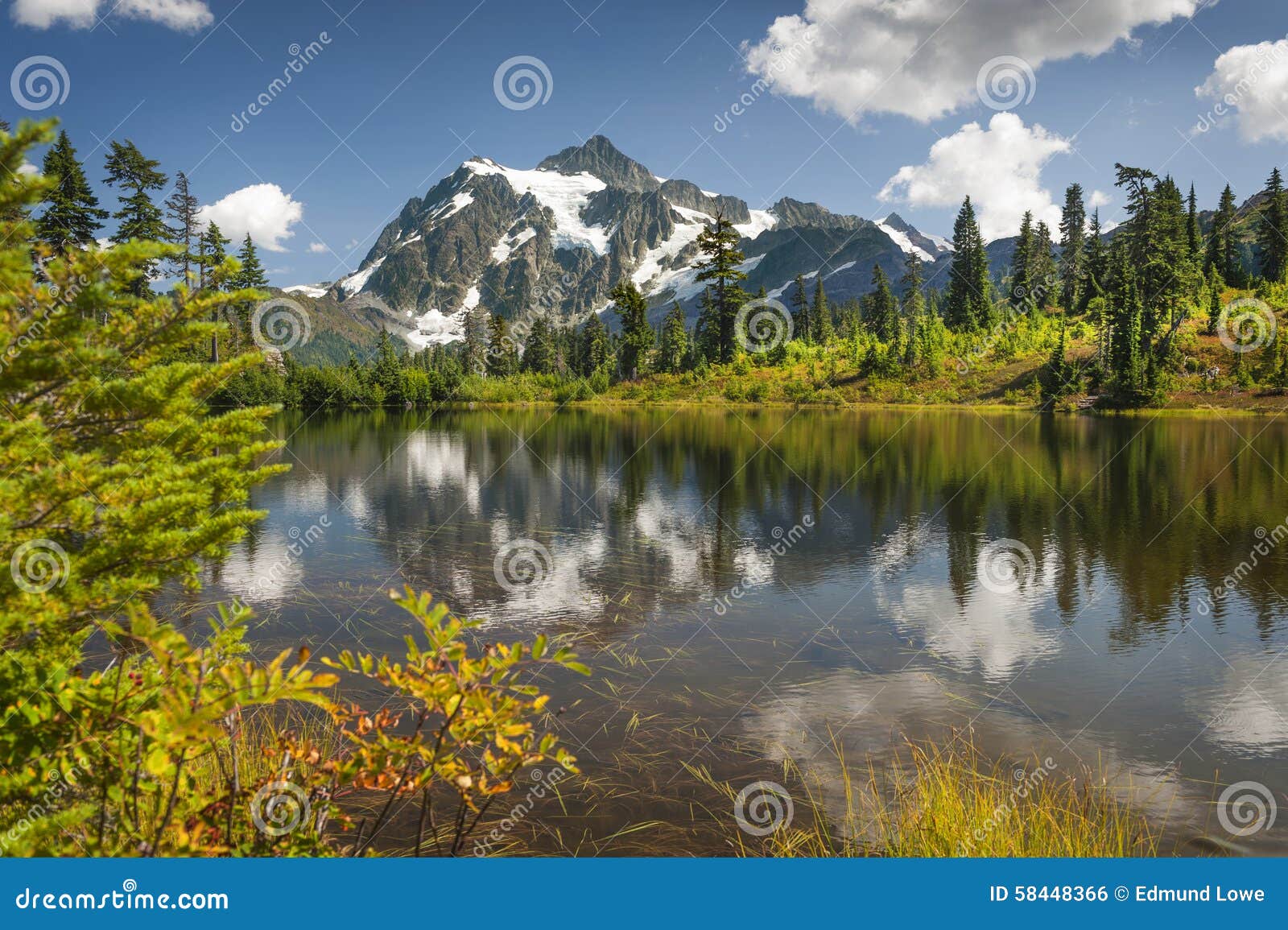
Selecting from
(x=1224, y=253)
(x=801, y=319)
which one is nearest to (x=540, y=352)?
(x=801, y=319)

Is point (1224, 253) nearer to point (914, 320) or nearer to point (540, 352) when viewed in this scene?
point (914, 320)

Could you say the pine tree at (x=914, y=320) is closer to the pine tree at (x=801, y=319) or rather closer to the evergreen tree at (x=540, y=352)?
the pine tree at (x=801, y=319)

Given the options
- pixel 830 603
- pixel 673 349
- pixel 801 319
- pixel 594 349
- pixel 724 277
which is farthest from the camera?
pixel 801 319

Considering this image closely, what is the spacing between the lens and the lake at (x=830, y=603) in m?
8.58

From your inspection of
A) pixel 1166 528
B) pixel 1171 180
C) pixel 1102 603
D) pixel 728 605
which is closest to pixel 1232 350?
pixel 1171 180

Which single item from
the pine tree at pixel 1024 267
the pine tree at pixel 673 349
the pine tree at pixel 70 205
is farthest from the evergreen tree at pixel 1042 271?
the pine tree at pixel 70 205

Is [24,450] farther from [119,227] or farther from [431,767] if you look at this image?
[119,227]

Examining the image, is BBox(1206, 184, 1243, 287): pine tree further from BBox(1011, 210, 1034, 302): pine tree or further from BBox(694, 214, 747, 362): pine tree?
BBox(694, 214, 747, 362): pine tree

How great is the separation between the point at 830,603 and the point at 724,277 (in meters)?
73.1

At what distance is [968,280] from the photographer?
107125 mm

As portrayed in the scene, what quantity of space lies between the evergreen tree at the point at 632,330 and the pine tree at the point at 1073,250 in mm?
58006

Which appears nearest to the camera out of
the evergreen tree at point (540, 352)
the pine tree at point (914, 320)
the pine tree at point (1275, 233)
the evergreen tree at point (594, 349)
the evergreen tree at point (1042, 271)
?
the pine tree at point (914, 320)

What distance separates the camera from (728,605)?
14.2 m

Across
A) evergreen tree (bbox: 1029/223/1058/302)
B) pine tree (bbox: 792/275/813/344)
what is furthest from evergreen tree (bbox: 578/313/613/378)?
evergreen tree (bbox: 1029/223/1058/302)
